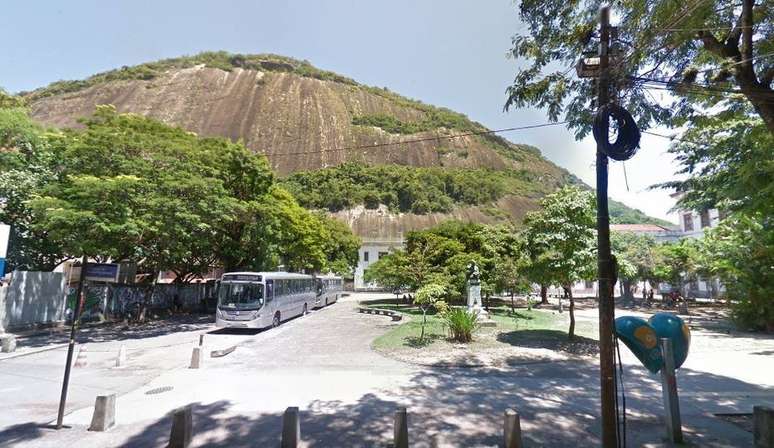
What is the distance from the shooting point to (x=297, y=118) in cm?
11312

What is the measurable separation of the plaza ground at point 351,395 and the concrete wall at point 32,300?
3308mm

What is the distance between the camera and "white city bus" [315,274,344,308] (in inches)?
1302

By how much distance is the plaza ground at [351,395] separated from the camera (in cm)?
619

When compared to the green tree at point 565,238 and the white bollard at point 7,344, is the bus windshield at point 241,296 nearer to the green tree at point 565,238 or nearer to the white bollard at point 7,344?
the white bollard at point 7,344

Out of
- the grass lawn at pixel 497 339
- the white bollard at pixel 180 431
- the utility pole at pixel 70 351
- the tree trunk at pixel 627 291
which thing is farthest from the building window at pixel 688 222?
the utility pole at pixel 70 351

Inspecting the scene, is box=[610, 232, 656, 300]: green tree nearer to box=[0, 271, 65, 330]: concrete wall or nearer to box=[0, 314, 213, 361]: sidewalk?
box=[0, 314, 213, 361]: sidewalk

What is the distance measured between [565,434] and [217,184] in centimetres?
1593

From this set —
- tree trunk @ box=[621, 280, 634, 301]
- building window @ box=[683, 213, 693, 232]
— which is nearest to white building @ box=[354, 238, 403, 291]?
tree trunk @ box=[621, 280, 634, 301]

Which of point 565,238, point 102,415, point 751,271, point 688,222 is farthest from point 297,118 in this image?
point 102,415

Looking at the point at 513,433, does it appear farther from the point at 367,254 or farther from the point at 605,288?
the point at 367,254

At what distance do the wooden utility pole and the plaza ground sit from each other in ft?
3.46

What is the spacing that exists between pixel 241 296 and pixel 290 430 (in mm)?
13409

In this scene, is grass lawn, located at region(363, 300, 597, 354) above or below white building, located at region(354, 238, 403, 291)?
below

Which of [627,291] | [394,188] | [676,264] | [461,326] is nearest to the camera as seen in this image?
[461,326]
